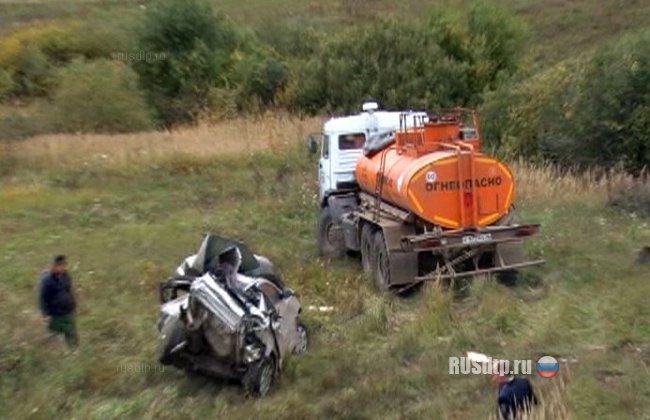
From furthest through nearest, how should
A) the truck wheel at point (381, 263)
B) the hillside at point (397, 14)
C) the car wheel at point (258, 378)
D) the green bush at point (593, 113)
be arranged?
the hillside at point (397, 14) < the green bush at point (593, 113) < the truck wheel at point (381, 263) < the car wheel at point (258, 378)

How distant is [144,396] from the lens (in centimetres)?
1227

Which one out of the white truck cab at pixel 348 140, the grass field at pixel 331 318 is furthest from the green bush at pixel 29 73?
the white truck cab at pixel 348 140

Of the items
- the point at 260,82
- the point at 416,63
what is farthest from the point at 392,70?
the point at 260,82

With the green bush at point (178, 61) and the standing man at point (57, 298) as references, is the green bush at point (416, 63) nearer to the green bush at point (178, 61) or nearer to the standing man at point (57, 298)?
the green bush at point (178, 61)

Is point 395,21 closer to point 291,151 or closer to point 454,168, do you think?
point 291,151

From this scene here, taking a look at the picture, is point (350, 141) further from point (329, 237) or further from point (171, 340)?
point (171, 340)

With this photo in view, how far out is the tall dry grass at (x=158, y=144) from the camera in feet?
104

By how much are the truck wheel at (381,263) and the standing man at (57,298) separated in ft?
15.1

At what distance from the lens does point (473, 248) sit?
51.9ft

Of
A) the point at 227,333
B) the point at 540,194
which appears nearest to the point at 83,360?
the point at 227,333

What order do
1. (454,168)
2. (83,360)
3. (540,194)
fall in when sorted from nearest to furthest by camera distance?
(83,360) → (454,168) → (540,194)

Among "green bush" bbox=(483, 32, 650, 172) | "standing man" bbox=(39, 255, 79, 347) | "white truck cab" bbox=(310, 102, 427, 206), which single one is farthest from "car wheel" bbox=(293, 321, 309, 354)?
"green bush" bbox=(483, 32, 650, 172)

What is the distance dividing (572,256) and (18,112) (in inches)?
1285

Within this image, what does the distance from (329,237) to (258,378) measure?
774cm
